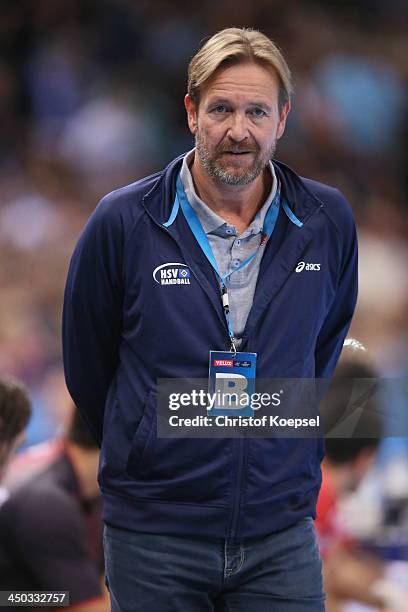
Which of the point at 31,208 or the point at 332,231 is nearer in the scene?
the point at 332,231

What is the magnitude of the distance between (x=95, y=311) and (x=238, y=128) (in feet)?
1.68

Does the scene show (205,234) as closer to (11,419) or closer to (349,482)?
(11,419)

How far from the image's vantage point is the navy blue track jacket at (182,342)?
2.15 metres

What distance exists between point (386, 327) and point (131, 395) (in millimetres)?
3307

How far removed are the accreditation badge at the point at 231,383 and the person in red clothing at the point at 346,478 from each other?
0.41 metres

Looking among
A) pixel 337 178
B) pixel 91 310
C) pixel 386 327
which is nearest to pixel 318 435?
pixel 91 310

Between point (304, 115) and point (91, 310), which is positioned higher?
point (304, 115)

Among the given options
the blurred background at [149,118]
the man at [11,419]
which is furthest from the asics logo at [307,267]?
the blurred background at [149,118]

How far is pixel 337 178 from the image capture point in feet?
19.6

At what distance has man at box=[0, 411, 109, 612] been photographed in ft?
9.57

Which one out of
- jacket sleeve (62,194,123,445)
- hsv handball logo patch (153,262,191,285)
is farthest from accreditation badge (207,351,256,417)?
jacket sleeve (62,194,123,445)

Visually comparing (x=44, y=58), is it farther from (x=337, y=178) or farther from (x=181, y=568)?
(x=181, y=568)

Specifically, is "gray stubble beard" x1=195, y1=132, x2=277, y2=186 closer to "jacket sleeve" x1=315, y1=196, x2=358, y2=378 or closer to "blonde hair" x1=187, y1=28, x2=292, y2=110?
"blonde hair" x1=187, y1=28, x2=292, y2=110

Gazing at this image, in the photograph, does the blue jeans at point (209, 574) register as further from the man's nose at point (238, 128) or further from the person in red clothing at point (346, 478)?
the man's nose at point (238, 128)
